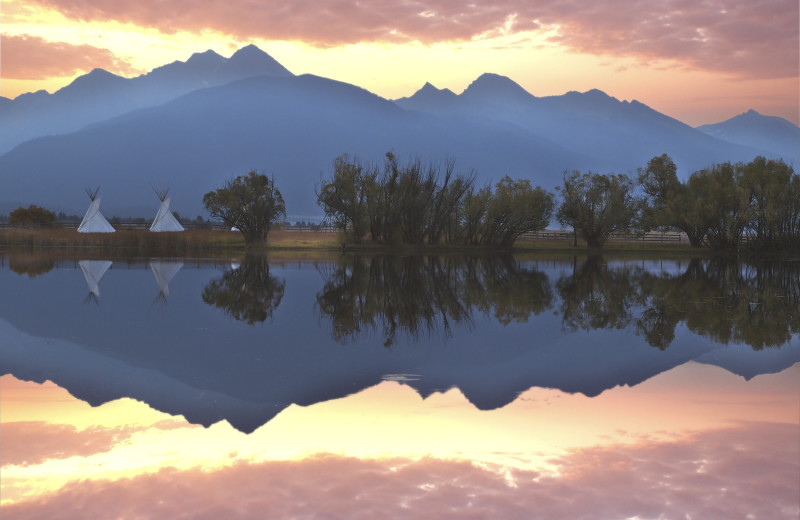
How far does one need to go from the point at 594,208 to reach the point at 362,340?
178ft

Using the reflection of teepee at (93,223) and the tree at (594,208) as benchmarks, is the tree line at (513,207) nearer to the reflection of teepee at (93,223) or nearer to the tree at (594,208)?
the tree at (594,208)

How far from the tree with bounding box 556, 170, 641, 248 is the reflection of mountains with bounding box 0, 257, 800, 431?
38.0 metres

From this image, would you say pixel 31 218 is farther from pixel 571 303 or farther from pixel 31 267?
pixel 571 303

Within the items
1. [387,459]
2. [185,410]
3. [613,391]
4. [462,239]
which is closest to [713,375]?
[613,391]

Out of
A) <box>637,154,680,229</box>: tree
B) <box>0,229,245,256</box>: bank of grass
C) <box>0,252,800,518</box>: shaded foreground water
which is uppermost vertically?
<box>637,154,680,229</box>: tree

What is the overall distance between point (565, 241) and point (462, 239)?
19083mm

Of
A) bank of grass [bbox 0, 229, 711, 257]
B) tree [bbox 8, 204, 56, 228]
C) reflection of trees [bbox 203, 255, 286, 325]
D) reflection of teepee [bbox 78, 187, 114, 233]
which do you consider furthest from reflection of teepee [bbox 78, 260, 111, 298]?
tree [bbox 8, 204, 56, 228]

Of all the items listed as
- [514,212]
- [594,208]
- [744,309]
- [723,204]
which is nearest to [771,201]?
[723,204]

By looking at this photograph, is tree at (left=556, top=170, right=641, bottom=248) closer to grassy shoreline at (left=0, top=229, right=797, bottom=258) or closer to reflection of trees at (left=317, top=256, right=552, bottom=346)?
grassy shoreline at (left=0, top=229, right=797, bottom=258)

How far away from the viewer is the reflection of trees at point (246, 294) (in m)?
19.9

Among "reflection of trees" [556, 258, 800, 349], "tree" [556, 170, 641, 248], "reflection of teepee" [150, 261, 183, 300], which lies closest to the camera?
"reflection of trees" [556, 258, 800, 349]

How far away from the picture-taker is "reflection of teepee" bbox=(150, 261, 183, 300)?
83.1 feet

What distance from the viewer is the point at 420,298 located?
23.1m

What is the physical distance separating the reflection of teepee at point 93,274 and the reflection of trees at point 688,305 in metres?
15.6
